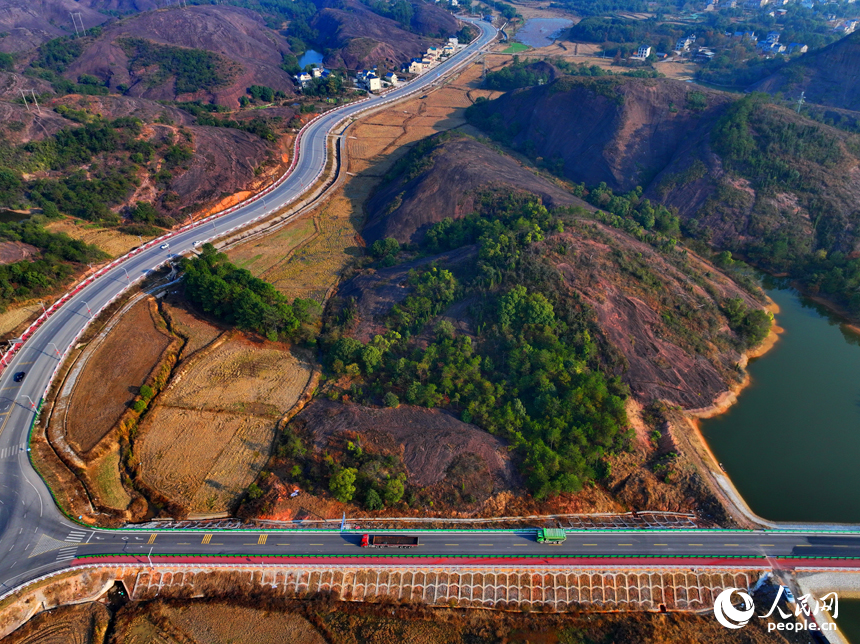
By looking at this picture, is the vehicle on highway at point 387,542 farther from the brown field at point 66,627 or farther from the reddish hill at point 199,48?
the reddish hill at point 199,48

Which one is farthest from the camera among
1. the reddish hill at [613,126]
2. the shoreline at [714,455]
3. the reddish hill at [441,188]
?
the reddish hill at [613,126]

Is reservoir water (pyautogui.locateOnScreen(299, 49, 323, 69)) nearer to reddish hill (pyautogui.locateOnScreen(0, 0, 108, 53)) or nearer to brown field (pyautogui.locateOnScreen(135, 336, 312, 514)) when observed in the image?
reddish hill (pyautogui.locateOnScreen(0, 0, 108, 53))

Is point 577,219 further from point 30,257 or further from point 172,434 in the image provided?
point 30,257

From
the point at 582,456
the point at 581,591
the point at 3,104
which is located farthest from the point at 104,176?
the point at 581,591

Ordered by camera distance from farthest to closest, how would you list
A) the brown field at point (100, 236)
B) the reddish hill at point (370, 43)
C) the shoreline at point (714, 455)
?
1. the reddish hill at point (370, 43)
2. the brown field at point (100, 236)
3. the shoreline at point (714, 455)

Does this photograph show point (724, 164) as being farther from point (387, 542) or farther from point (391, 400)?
point (387, 542)

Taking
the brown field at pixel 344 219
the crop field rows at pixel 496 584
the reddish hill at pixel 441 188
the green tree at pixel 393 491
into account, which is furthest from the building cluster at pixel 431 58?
the crop field rows at pixel 496 584
